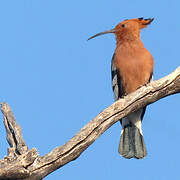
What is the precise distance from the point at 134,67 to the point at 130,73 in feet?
0.46

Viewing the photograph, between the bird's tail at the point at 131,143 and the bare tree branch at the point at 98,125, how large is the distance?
1.43 meters

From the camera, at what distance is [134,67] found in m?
8.13

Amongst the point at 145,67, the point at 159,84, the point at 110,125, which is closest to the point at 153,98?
the point at 159,84

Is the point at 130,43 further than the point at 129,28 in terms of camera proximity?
No

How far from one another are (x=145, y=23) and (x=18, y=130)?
4.06m

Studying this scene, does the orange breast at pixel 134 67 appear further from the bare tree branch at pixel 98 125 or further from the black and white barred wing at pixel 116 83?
the bare tree branch at pixel 98 125

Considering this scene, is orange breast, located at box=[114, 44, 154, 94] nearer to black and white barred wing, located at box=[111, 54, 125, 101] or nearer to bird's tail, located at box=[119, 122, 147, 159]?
black and white barred wing, located at box=[111, 54, 125, 101]

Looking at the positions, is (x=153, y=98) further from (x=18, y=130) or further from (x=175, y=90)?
(x=18, y=130)

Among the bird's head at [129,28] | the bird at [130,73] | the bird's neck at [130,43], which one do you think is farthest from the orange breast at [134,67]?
the bird's head at [129,28]

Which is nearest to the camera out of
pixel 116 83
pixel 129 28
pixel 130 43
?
pixel 116 83

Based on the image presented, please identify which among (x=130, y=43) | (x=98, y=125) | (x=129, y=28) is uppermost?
(x=129, y=28)

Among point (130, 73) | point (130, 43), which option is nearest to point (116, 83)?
point (130, 73)

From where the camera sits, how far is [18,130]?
242 inches

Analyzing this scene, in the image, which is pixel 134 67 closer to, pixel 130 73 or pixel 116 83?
pixel 130 73
